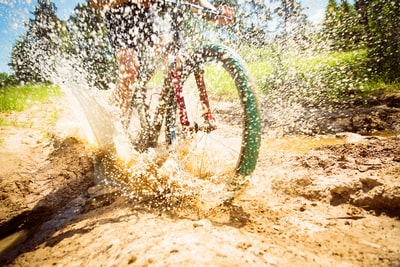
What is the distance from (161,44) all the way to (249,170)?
1362mm

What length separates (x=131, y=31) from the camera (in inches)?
82.3

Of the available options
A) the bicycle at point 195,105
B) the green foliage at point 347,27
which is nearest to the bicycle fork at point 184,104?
the bicycle at point 195,105

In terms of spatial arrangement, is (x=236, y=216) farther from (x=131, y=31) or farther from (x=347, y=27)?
(x=347, y=27)

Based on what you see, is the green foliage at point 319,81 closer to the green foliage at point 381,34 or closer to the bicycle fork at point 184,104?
the green foliage at point 381,34

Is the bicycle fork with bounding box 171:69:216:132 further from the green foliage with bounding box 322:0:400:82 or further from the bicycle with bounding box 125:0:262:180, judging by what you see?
the green foliage with bounding box 322:0:400:82

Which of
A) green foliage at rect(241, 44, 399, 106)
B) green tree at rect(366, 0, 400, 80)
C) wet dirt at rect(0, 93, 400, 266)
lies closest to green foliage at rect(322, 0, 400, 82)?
green tree at rect(366, 0, 400, 80)

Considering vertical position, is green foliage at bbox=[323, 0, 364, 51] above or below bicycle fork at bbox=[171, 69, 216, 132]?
above

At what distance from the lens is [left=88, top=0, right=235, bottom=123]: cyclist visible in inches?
79.1

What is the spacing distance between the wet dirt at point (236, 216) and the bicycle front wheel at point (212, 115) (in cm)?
28

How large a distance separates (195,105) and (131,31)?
924 mm

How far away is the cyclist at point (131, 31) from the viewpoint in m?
2.01

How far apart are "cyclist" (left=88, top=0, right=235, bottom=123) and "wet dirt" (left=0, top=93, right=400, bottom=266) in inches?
42.4

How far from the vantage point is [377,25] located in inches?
159

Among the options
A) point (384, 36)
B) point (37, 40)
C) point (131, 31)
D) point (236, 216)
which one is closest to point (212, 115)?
point (236, 216)
